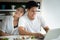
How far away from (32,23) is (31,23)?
0.01 meters

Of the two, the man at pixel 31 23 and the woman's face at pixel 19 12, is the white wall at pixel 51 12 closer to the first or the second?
the man at pixel 31 23

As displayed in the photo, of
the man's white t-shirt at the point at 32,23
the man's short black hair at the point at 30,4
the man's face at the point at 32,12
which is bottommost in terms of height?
the man's white t-shirt at the point at 32,23

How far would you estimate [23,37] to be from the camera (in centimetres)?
144

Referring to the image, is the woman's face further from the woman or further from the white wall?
the white wall

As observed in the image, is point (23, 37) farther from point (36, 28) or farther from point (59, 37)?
point (59, 37)

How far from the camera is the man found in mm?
1433

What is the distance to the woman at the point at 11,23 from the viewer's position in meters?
1.41

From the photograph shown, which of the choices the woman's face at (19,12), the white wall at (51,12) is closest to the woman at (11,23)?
the woman's face at (19,12)

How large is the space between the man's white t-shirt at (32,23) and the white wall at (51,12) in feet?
0.21

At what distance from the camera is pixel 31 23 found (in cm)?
146

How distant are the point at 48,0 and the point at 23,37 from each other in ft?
1.48

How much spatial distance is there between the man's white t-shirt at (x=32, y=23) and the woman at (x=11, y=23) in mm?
43

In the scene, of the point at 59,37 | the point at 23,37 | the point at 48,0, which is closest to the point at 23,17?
the point at 23,37

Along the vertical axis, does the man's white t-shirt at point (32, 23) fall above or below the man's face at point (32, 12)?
below
